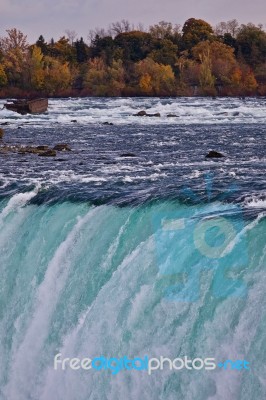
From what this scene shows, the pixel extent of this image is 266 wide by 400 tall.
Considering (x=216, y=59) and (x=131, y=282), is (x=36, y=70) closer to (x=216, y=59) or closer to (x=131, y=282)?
(x=216, y=59)

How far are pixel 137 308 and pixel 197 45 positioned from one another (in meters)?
112

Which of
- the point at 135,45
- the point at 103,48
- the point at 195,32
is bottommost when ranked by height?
the point at 103,48

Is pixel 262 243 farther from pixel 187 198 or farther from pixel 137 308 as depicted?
pixel 187 198

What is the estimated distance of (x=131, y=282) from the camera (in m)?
15.1

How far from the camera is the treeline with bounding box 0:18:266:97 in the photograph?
338ft

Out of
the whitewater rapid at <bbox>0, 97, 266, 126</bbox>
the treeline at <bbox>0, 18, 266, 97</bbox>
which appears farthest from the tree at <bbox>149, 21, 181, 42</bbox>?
the whitewater rapid at <bbox>0, 97, 266, 126</bbox>

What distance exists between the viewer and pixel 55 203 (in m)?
19.2

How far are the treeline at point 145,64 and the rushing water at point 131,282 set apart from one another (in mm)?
80561

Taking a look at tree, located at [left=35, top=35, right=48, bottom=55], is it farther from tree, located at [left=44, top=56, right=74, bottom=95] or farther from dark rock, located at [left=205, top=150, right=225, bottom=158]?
dark rock, located at [left=205, top=150, right=225, bottom=158]

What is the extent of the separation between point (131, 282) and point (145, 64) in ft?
316

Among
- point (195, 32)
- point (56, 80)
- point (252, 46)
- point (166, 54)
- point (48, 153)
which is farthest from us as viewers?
point (195, 32)

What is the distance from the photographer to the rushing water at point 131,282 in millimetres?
13281

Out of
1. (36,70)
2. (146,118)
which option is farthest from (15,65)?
(146,118)

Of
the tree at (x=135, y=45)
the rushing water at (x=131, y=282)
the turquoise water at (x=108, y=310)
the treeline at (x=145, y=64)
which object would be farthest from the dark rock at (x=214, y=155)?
the tree at (x=135, y=45)
